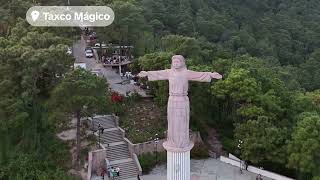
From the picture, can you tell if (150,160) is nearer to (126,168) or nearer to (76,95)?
(126,168)

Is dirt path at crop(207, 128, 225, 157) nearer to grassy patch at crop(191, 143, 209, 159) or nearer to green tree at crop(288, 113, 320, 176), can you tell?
grassy patch at crop(191, 143, 209, 159)

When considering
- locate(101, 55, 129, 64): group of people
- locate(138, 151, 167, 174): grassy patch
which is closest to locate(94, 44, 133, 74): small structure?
locate(101, 55, 129, 64): group of people

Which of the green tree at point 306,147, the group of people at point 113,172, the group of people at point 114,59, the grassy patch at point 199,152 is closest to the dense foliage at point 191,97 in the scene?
the green tree at point 306,147

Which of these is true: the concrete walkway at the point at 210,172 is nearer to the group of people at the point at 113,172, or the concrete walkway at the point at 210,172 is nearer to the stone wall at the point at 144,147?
the stone wall at the point at 144,147

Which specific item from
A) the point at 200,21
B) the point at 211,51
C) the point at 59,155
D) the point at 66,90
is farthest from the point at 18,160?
the point at 200,21

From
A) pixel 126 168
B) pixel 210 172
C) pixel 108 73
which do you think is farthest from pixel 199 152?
pixel 108 73
